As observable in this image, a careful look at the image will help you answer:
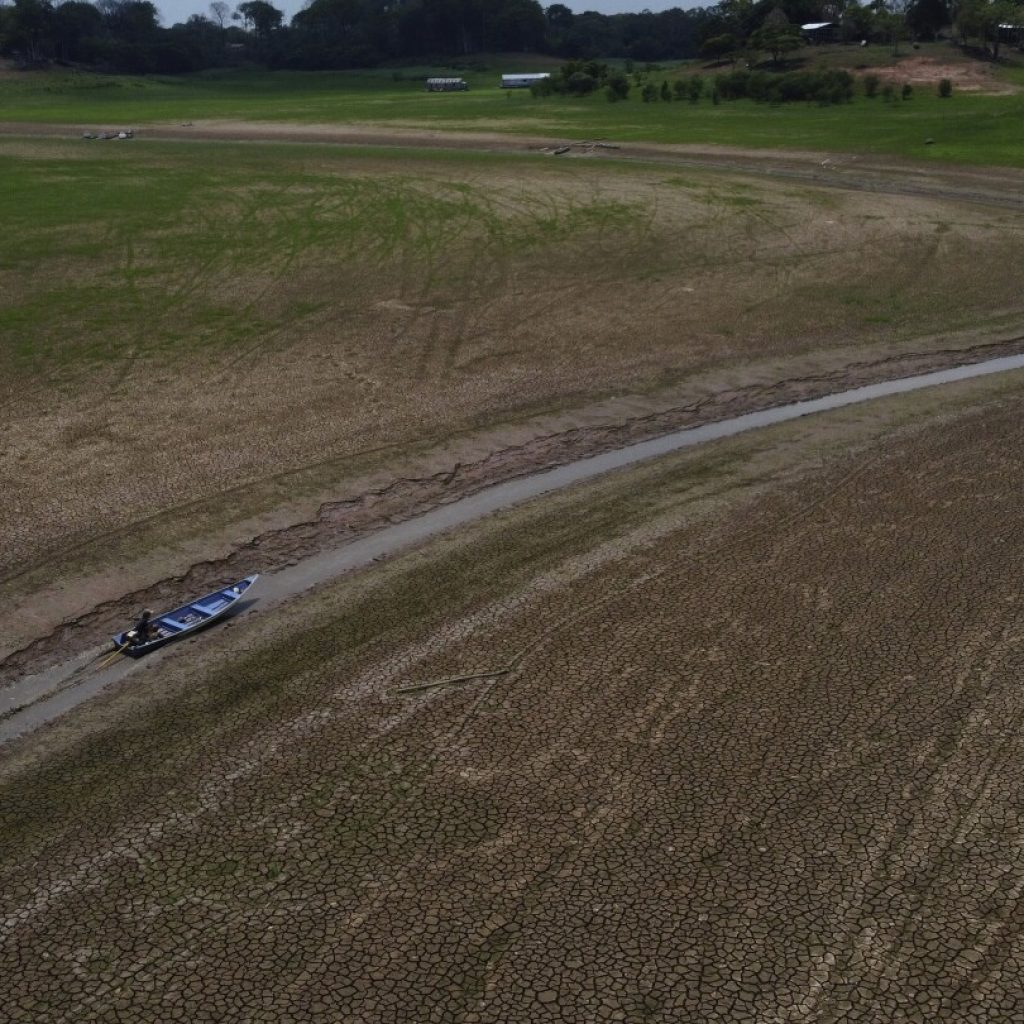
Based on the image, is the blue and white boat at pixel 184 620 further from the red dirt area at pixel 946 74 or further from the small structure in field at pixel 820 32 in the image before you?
the small structure in field at pixel 820 32

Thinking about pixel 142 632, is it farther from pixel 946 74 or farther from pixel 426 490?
pixel 946 74

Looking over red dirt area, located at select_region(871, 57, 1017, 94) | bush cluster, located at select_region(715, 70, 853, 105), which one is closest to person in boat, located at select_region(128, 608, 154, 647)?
bush cluster, located at select_region(715, 70, 853, 105)

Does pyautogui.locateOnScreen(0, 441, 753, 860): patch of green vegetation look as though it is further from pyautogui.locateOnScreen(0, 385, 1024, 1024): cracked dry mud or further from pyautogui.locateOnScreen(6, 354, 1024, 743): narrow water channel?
pyautogui.locateOnScreen(6, 354, 1024, 743): narrow water channel

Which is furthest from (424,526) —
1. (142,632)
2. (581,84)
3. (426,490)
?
(581,84)

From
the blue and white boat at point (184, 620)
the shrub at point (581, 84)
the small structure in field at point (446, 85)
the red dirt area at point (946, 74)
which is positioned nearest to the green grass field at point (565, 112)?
the red dirt area at point (946, 74)

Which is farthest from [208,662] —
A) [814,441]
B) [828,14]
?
[828,14]

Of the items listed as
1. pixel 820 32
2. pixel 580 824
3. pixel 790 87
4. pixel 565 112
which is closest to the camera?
pixel 580 824

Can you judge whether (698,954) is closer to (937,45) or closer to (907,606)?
(907,606)

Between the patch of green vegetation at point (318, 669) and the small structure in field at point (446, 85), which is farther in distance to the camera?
the small structure in field at point (446, 85)
